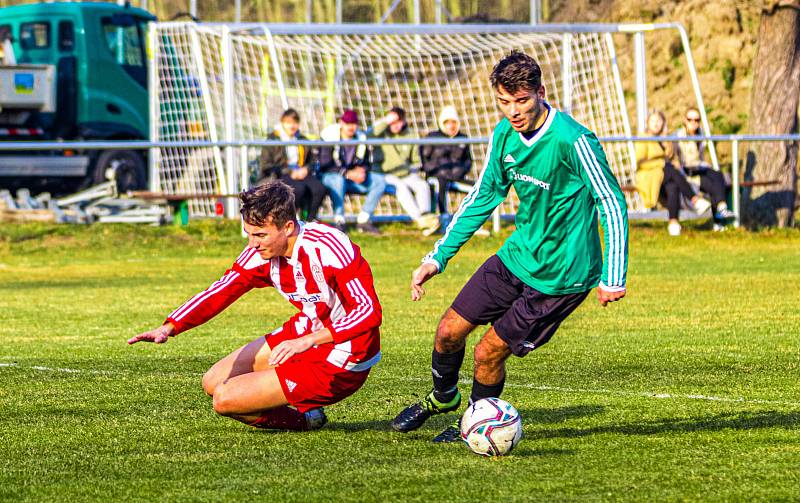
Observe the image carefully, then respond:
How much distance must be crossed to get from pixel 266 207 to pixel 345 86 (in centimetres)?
1910

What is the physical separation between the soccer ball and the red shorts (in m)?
0.68

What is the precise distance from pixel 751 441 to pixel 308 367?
2130 mm

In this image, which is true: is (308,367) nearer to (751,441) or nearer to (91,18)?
(751,441)

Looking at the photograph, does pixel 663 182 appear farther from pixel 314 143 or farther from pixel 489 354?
pixel 489 354

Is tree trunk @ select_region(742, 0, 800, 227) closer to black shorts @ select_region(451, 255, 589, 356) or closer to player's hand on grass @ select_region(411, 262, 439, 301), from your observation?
black shorts @ select_region(451, 255, 589, 356)

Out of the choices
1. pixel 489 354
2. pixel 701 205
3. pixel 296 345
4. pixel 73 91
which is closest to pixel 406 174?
pixel 701 205

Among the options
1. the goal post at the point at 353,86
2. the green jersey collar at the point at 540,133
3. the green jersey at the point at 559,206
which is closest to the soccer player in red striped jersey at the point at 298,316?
the green jersey at the point at 559,206

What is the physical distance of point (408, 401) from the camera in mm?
7871

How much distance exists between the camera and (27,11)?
2528 centimetres

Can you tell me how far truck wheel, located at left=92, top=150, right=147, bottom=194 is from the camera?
24000 mm

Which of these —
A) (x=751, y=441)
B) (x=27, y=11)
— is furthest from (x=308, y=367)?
(x=27, y=11)

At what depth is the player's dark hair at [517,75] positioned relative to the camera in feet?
19.6

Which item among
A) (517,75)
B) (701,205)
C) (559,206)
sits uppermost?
(517,75)

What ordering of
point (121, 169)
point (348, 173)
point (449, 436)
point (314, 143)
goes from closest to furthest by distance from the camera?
point (449, 436), point (314, 143), point (348, 173), point (121, 169)
